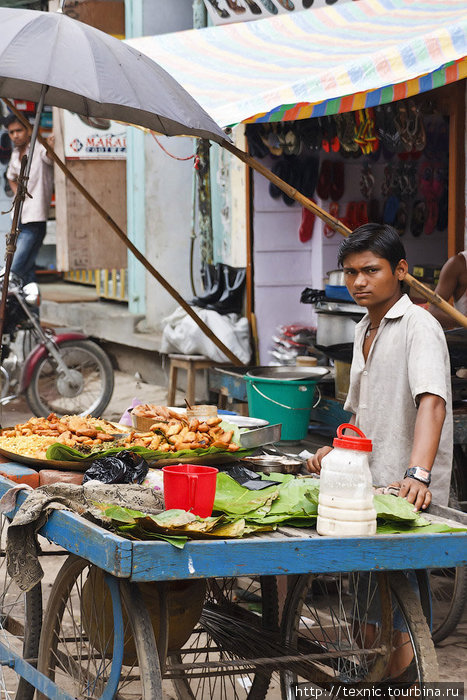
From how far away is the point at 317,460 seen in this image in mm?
3398

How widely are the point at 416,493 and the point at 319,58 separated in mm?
3883

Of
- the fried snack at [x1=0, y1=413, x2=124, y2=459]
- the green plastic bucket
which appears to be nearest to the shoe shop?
the green plastic bucket

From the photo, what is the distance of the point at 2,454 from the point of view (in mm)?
3580

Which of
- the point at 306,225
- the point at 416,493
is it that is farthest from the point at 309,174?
the point at 416,493

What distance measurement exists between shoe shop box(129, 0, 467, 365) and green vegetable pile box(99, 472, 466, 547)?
66.3 inches

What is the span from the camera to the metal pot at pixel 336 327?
20.0 feet

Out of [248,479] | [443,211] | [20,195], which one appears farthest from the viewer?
[443,211]

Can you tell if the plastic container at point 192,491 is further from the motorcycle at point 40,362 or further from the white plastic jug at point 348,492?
the motorcycle at point 40,362

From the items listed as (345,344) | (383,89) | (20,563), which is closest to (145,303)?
(345,344)

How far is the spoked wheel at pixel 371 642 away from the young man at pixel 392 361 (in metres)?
0.41

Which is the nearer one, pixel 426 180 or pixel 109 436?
pixel 109 436

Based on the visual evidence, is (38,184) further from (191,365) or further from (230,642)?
(230,642)

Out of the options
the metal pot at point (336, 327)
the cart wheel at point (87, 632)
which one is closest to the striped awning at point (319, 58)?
the metal pot at point (336, 327)

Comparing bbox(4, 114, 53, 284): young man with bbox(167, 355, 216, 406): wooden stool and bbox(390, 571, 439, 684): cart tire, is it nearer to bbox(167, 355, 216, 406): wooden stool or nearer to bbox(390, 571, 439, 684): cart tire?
bbox(167, 355, 216, 406): wooden stool
